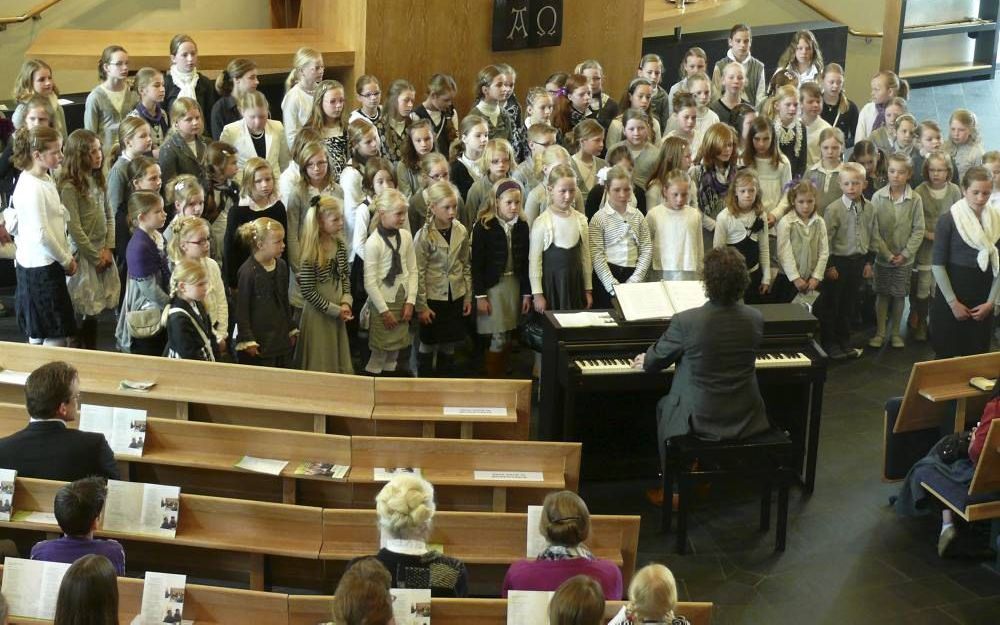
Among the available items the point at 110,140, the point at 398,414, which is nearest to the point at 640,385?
the point at 398,414

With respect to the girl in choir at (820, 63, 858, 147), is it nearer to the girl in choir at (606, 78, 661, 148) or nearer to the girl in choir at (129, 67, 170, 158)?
the girl in choir at (606, 78, 661, 148)

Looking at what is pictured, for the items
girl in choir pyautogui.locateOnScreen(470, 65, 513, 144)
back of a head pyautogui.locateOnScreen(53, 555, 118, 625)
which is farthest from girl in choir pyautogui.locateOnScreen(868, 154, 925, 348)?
back of a head pyautogui.locateOnScreen(53, 555, 118, 625)

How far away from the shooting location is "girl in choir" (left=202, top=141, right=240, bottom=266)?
24.4ft

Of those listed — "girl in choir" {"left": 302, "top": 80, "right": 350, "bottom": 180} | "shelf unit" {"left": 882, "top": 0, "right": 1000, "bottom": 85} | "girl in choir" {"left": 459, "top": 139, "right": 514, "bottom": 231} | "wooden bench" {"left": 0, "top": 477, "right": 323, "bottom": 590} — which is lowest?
"wooden bench" {"left": 0, "top": 477, "right": 323, "bottom": 590}

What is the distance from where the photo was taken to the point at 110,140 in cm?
848

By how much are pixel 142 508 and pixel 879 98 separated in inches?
270

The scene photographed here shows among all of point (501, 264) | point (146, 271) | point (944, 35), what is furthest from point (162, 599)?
point (944, 35)

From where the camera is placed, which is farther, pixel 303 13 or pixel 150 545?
pixel 303 13

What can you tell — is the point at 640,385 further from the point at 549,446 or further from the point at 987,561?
the point at 987,561

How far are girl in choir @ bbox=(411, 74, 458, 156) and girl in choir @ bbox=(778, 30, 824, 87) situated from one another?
3.21m

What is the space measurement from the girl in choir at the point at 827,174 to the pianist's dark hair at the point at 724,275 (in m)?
2.83

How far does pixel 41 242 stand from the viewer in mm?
6891

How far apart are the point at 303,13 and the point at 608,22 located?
2501 millimetres

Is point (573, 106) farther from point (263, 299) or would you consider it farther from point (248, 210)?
point (263, 299)
